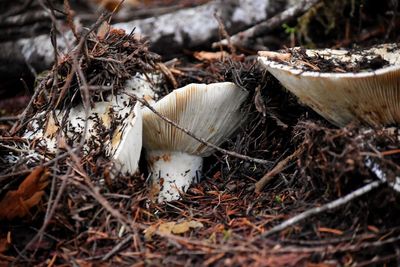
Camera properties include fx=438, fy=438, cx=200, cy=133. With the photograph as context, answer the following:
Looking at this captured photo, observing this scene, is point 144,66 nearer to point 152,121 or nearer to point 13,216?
point 152,121

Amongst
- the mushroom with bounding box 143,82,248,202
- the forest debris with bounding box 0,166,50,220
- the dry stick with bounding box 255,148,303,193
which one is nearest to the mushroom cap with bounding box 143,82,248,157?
the mushroom with bounding box 143,82,248,202

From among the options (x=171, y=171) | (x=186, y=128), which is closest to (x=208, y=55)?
(x=186, y=128)

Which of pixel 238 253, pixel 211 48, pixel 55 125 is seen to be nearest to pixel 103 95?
pixel 55 125

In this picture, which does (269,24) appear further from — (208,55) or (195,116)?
(195,116)

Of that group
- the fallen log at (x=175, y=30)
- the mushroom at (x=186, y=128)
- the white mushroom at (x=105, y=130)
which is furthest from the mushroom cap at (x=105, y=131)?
the fallen log at (x=175, y=30)

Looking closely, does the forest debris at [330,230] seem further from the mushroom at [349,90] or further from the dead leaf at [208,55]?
the dead leaf at [208,55]

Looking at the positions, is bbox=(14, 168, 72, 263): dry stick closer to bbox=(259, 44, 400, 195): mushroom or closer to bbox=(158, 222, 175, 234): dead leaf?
bbox=(158, 222, 175, 234): dead leaf
